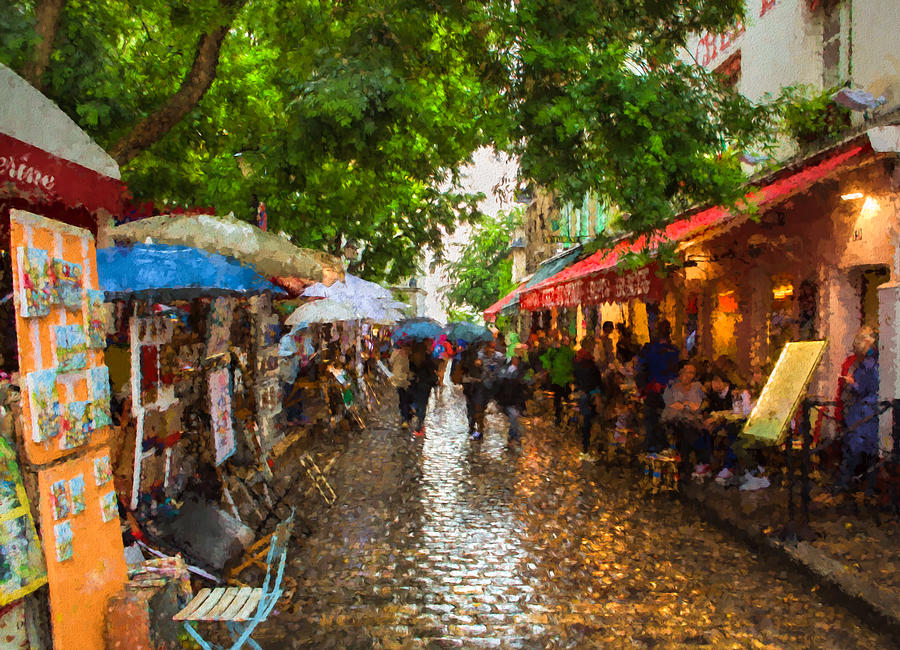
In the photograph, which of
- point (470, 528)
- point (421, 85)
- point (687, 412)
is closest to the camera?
point (470, 528)

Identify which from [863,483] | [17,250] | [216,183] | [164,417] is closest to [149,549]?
[164,417]

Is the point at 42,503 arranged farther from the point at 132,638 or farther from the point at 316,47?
the point at 316,47

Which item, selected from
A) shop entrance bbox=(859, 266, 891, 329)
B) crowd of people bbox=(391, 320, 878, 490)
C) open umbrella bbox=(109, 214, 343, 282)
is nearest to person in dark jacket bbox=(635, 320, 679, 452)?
crowd of people bbox=(391, 320, 878, 490)

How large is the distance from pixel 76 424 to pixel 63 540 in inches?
24.0

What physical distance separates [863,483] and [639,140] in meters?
5.05

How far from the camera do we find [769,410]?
682 cm

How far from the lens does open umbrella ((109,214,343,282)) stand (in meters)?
5.52

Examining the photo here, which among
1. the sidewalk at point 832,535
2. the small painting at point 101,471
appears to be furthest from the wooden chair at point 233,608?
the sidewalk at point 832,535

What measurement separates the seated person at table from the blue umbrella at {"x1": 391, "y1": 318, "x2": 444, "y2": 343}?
5544 millimetres

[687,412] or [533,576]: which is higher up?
[687,412]

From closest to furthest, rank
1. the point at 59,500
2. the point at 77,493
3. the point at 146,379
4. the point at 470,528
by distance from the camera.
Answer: the point at 59,500 → the point at 77,493 → the point at 146,379 → the point at 470,528

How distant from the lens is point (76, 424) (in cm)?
356

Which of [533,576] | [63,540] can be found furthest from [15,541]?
[533,576]

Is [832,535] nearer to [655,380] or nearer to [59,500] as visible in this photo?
[655,380]
